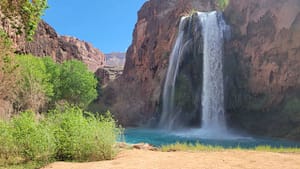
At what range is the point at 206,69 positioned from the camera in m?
32.3

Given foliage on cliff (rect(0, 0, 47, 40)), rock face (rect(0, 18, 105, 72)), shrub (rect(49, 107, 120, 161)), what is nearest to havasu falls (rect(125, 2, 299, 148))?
shrub (rect(49, 107, 120, 161))

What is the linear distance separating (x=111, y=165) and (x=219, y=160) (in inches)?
116

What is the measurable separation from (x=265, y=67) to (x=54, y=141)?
24260mm

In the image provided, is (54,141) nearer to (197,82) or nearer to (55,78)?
(197,82)

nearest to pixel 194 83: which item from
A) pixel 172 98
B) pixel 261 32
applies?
pixel 172 98

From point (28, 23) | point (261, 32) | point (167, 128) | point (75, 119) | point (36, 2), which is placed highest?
point (261, 32)

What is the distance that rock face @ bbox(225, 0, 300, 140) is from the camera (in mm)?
25484

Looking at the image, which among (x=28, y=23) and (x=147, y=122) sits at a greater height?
(x=28, y=23)

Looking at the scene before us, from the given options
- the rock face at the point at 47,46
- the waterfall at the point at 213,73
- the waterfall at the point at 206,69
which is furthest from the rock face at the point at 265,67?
the rock face at the point at 47,46

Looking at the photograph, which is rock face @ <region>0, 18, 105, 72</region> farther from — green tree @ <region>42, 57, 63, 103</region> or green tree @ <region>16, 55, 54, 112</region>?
green tree @ <region>16, 55, 54, 112</region>

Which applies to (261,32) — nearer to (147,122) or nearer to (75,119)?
(147,122)

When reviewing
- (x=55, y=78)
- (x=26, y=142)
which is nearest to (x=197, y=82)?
(x=55, y=78)

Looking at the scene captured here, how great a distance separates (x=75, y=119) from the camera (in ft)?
29.4

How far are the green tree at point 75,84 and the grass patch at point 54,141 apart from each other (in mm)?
26000
